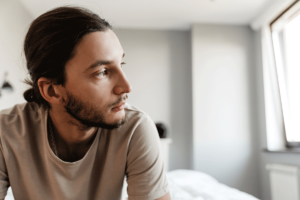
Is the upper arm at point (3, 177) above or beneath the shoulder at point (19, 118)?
beneath

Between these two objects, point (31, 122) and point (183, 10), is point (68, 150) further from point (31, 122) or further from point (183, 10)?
point (183, 10)

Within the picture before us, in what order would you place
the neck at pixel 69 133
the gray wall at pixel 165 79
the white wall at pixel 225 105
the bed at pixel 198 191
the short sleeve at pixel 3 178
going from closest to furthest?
1. the short sleeve at pixel 3 178
2. the neck at pixel 69 133
3. the bed at pixel 198 191
4. the white wall at pixel 225 105
5. the gray wall at pixel 165 79

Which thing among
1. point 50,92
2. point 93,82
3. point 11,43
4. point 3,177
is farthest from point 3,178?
point 11,43

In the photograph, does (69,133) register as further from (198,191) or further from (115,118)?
(198,191)

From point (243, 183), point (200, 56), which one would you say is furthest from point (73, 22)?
point (243, 183)

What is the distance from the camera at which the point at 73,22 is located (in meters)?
0.76

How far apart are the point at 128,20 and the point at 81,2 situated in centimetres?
68

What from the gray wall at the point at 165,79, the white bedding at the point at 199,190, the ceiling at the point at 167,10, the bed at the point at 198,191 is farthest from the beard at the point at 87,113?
the gray wall at the point at 165,79

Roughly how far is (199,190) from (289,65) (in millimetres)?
1808

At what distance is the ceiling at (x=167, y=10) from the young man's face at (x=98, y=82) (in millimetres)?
1773

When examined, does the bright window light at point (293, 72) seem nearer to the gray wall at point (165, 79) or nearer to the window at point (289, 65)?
the window at point (289, 65)

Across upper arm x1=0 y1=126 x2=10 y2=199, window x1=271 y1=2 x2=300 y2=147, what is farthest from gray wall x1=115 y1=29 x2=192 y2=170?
upper arm x1=0 y1=126 x2=10 y2=199

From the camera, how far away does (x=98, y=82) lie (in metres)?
0.77

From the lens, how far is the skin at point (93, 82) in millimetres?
759
